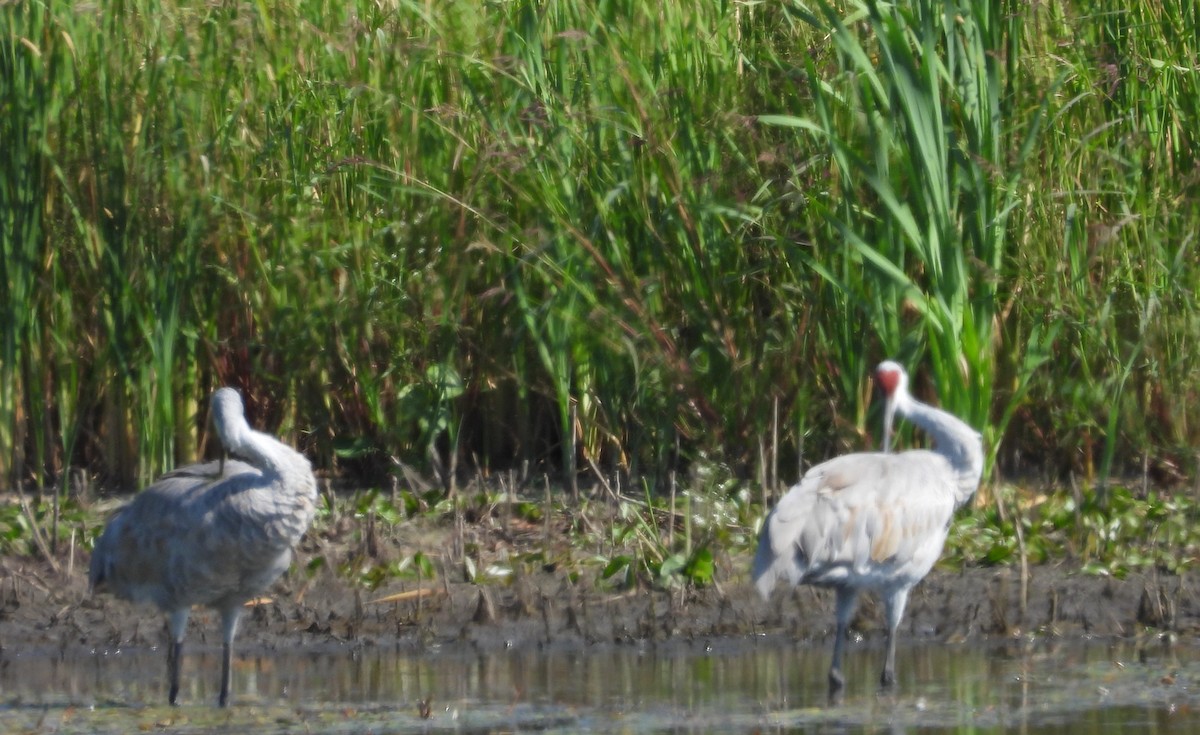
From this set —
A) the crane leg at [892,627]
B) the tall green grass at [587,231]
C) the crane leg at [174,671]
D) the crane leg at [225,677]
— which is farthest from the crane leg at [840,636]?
the crane leg at [174,671]

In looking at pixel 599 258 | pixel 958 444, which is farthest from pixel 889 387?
pixel 599 258

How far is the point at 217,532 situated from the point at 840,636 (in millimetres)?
1975

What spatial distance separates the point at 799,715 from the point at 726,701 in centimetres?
28

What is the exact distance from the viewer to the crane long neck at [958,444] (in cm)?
637

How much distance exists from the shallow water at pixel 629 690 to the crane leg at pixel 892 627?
0.25 feet

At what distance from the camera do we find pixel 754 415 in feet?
25.2

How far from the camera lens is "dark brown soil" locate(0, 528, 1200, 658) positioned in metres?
6.76

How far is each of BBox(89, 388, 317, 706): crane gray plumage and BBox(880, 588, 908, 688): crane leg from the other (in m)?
1.87

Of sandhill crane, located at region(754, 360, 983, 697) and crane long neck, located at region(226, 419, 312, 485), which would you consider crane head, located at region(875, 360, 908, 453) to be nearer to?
sandhill crane, located at region(754, 360, 983, 697)

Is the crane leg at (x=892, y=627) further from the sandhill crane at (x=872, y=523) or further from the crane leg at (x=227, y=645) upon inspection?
the crane leg at (x=227, y=645)

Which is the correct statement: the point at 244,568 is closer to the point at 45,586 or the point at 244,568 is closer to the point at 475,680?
the point at 475,680

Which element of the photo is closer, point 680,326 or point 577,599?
point 577,599

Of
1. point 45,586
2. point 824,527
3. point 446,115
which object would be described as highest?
point 446,115

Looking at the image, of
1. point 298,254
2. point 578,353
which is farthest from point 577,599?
point 298,254
